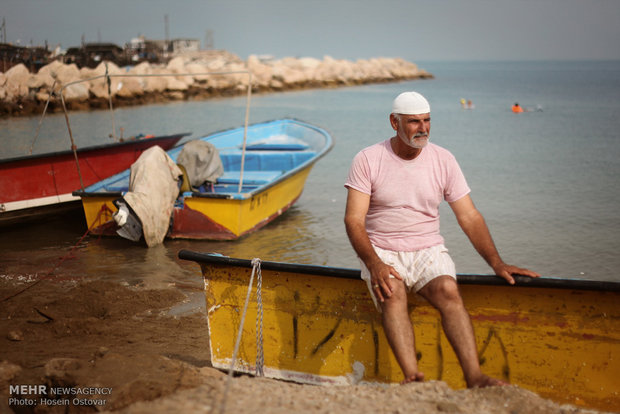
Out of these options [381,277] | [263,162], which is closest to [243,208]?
[263,162]

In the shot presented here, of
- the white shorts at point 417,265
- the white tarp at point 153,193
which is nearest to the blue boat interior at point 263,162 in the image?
the white tarp at point 153,193

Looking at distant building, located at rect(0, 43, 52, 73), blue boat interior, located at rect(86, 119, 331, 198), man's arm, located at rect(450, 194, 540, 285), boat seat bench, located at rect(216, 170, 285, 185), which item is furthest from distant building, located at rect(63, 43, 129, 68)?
man's arm, located at rect(450, 194, 540, 285)

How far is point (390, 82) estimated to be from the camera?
269 ft

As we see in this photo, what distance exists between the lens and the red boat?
9.52 meters

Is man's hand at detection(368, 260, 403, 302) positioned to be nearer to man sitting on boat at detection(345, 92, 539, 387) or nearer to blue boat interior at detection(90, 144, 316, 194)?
man sitting on boat at detection(345, 92, 539, 387)

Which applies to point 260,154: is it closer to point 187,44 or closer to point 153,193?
point 153,193

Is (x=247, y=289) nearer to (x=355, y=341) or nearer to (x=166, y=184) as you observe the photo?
(x=355, y=341)

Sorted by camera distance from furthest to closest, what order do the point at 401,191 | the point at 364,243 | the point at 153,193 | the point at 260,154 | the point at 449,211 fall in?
1. the point at 260,154
2. the point at 449,211
3. the point at 153,193
4. the point at 401,191
5. the point at 364,243

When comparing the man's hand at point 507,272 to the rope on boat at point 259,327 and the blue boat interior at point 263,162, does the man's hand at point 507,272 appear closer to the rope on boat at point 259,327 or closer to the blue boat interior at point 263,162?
the rope on boat at point 259,327

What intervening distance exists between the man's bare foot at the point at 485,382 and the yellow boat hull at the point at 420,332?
2.05 ft

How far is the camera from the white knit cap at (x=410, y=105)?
3.56 metres

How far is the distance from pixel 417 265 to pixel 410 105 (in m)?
0.95

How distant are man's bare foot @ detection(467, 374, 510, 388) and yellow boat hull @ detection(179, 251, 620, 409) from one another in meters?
0.63

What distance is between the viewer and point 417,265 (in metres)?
3.48
